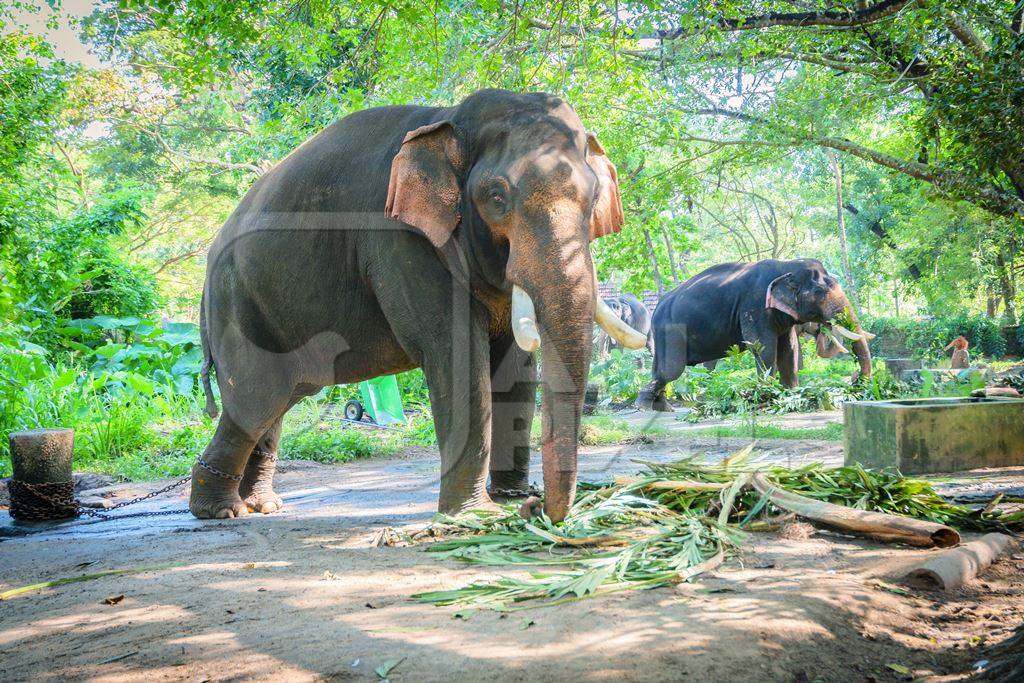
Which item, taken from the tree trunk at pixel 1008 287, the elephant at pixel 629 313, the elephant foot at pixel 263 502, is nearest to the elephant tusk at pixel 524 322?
the elephant foot at pixel 263 502

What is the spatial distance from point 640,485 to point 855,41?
24.0ft

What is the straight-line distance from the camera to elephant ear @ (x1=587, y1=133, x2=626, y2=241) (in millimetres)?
5154

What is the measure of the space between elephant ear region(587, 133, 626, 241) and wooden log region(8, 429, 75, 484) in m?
3.99

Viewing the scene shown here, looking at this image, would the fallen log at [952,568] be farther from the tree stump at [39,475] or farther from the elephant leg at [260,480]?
the tree stump at [39,475]

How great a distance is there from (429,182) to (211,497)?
9.03 feet

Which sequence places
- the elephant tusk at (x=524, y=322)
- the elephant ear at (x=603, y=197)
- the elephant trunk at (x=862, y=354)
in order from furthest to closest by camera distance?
the elephant trunk at (x=862, y=354) < the elephant ear at (x=603, y=197) < the elephant tusk at (x=524, y=322)

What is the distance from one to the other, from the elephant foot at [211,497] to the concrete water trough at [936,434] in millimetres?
4671

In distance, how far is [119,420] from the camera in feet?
31.4

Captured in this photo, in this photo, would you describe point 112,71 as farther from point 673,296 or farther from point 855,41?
point 855,41

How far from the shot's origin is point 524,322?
4348 mm

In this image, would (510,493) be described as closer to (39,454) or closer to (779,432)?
(39,454)

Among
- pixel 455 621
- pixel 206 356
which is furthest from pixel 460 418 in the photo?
pixel 206 356

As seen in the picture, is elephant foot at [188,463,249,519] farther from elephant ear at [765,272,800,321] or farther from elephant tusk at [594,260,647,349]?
elephant ear at [765,272,800,321]

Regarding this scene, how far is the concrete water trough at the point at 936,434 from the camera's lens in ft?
22.6
